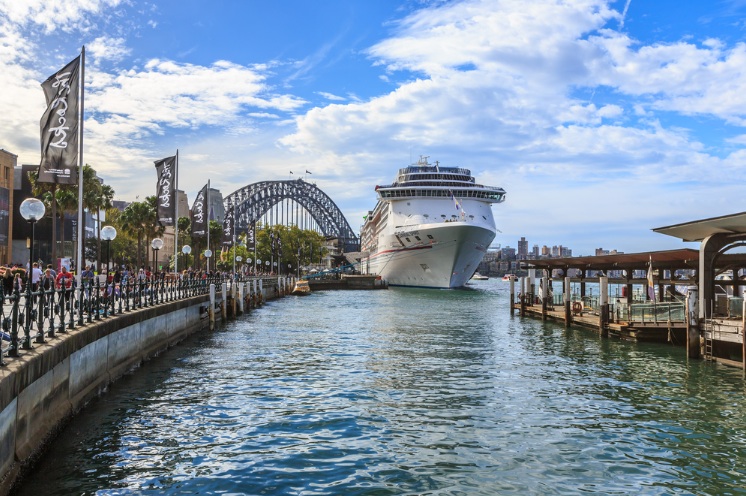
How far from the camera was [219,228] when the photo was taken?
107m

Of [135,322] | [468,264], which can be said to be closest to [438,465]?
[135,322]

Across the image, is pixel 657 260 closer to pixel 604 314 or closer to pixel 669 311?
pixel 604 314

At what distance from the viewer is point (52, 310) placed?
49.2 ft

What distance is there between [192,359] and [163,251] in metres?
178

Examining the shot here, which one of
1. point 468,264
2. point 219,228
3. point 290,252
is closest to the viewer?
point 468,264

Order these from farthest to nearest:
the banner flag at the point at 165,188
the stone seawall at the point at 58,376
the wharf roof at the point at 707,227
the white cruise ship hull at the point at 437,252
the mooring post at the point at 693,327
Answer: the white cruise ship hull at the point at 437,252 < the banner flag at the point at 165,188 < the mooring post at the point at 693,327 < the wharf roof at the point at 707,227 < the stone seawall at the point at 58,376

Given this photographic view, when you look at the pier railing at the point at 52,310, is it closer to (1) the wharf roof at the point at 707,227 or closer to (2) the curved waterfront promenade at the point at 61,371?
(2) the curved waterfront promenade at the point at 61,371

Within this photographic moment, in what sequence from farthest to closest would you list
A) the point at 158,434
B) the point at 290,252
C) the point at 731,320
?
the point at 290,252 → the point at 731,320 → the point at 158,434

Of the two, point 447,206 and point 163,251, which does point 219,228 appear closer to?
point 447,206

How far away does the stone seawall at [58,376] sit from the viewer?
35.2 feet

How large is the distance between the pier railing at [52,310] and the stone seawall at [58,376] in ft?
1.01

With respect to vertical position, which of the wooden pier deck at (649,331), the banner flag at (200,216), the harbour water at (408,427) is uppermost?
the banner flag at (200,216)

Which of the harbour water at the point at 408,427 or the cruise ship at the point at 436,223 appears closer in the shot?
the harbour water at the point at 408,427

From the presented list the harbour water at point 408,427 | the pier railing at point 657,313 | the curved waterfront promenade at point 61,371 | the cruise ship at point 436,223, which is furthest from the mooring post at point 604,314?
the cruise ship at point 436,223
